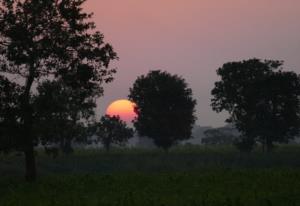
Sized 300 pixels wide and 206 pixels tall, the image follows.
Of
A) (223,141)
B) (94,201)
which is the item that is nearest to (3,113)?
(94,201)

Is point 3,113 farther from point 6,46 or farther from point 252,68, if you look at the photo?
point 252,68

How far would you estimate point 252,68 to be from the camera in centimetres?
9262

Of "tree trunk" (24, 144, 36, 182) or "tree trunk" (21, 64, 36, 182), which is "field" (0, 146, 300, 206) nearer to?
"tree trunk" (24, 144, 36, 182)

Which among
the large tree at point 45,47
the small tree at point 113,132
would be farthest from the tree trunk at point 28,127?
the small tree at point 113,132

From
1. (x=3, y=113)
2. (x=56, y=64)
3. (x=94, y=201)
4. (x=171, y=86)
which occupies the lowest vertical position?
(x=94, y=201)

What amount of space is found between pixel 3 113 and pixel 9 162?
96.4 ft

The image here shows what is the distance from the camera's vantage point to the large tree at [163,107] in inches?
3652

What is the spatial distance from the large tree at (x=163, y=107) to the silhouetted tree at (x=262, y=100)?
581 cm

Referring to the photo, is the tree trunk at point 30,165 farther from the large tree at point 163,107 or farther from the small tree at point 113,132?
the small tree at point 113,132

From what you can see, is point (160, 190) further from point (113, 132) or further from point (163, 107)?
point (113, 132)

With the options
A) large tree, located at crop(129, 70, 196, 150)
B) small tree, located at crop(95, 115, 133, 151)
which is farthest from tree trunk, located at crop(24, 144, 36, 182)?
small tree, located at crop(95, 115, 133, 151)

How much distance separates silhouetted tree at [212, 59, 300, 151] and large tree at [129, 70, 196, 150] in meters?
5.81

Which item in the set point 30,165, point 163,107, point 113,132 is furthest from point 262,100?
point 30,165

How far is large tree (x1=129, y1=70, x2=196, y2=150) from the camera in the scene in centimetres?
9275
